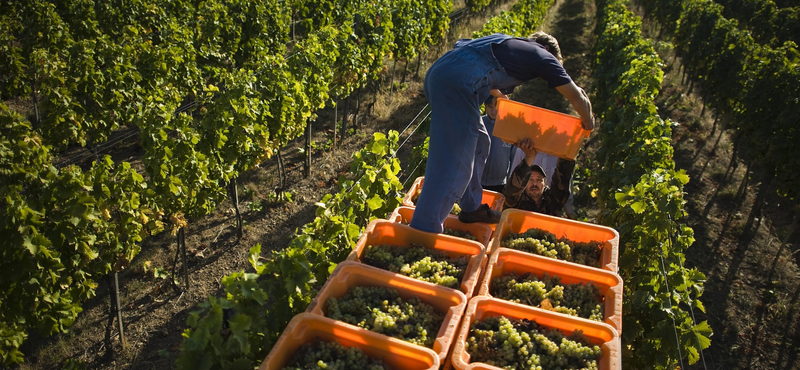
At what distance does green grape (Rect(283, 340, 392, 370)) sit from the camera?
2.12 meters

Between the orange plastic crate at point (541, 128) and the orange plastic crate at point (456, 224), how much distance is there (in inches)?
30.4

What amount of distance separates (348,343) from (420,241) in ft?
2.90

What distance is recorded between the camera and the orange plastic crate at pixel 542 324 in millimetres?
2242

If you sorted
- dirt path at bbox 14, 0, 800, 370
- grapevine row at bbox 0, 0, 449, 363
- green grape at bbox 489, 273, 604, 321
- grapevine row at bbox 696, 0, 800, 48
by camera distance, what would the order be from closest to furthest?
green grape at bbox 489, 273, 604, 321 → grapevine row at bbox 0, 0, 449, 363 → dirt path at bbox 14, 0, 800, 370 → grapevine row at bbox 696, 0, 800, 48

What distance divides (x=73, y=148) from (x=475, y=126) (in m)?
7.40

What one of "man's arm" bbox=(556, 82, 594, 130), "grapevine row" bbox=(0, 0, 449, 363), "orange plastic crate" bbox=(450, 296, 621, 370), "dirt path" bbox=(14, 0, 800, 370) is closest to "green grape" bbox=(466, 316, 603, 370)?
"orange plastic crate" bbox=(450, 296, 621, 370)

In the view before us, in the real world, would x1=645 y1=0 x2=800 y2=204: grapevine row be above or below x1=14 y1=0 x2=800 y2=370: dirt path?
above

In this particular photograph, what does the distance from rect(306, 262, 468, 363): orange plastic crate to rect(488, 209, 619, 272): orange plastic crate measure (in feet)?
2.28

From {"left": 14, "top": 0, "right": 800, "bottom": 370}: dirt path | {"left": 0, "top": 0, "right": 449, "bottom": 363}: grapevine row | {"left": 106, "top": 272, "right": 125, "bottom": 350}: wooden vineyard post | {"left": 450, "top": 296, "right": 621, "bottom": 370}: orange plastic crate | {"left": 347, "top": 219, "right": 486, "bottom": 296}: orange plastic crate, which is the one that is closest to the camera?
{"left": 450, "top": 296, "right": 621, "bottom": 370}: orange plastic crate

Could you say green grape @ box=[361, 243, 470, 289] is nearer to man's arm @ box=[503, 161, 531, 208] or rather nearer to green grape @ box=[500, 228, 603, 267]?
green grape @ box=[500, 228, 603, 267]

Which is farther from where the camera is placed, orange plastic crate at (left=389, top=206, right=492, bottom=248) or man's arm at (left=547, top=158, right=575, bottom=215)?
man's arm at (left=547, top=158, right=575, bottom=215)

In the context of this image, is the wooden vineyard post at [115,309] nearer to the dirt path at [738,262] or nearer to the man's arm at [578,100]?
the man's arm at [578,100]

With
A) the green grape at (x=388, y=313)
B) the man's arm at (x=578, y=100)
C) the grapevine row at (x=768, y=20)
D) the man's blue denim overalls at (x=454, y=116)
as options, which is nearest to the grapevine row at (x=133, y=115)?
the green grape at (x=388, y=313)

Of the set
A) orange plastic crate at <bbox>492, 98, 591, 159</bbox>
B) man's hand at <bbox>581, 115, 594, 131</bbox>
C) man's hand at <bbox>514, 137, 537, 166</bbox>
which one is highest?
man's hand at <bbox>581, 115, 594, 131</bbox>
